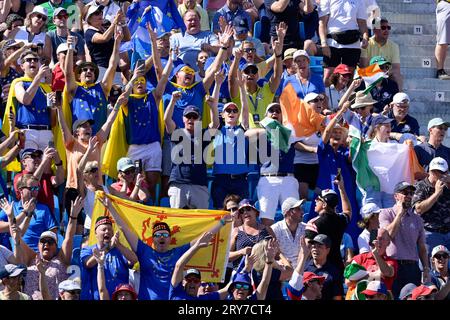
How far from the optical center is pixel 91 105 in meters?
20.8

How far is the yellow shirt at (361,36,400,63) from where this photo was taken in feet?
78.9

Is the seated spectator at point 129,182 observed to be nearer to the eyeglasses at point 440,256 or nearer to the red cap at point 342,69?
the eyeglasses at point 440,256

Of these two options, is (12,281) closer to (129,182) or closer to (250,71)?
(129,182)

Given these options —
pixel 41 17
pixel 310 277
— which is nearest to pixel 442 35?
pixel 41 17

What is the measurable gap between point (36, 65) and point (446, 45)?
19.8ft

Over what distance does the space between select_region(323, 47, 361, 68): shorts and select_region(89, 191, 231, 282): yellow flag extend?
198 inches

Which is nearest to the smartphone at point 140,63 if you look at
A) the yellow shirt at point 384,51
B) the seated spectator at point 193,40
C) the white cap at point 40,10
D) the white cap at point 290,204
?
the seated spectator at point 193,40

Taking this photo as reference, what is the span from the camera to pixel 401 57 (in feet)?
82.3

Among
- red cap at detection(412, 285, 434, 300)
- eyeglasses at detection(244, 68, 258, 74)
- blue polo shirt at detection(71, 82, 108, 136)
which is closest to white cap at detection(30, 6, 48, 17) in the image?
blue polo shirt at detection(71, 82, 108, 136)

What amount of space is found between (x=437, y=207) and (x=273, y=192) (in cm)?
175

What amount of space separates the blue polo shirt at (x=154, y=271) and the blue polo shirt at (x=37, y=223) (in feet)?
4.44

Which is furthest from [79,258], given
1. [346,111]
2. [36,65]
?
[346,111]

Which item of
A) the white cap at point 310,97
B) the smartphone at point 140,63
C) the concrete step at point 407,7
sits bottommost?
the white cap at point 310,97

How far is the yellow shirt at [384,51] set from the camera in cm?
2406
